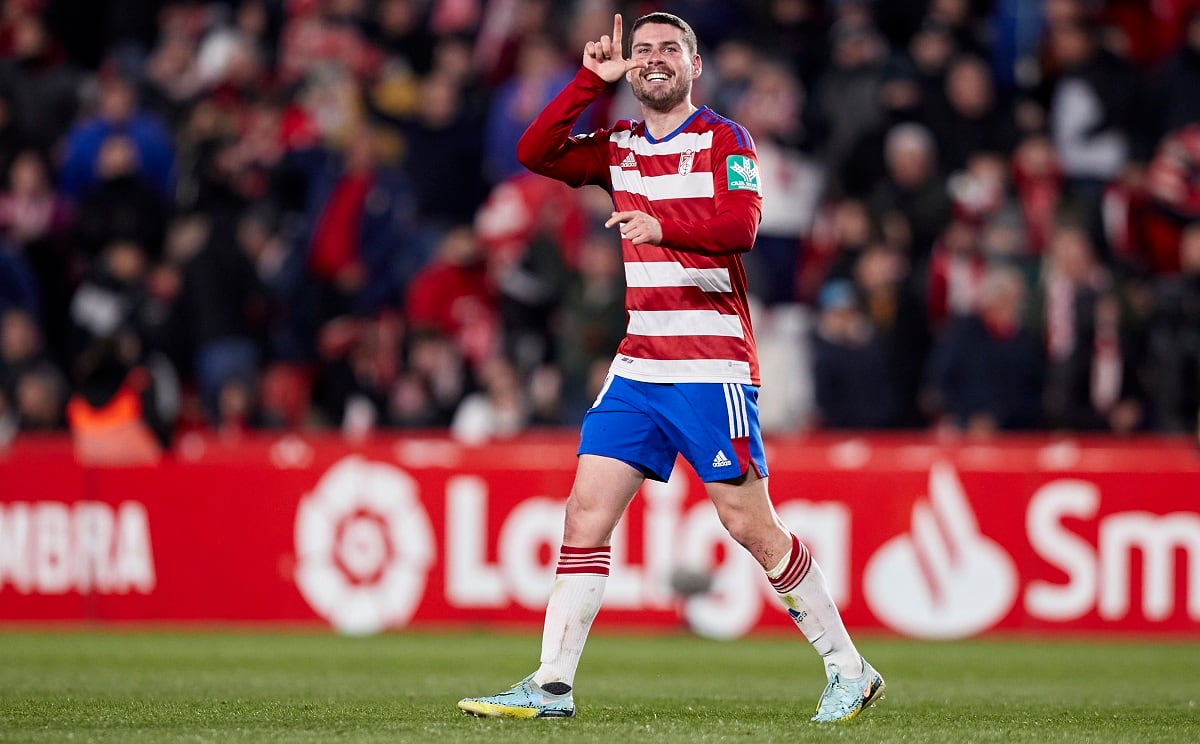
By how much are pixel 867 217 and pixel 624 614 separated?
407cm

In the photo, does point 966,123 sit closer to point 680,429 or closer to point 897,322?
point 897,322

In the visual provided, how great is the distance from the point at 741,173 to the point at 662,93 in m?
0.45

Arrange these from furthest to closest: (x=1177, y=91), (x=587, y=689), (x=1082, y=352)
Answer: (x=1177, y=91), (x=1082, y=352), (x=587, y=689)

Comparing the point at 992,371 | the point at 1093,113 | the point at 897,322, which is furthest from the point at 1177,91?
the point at 992,371

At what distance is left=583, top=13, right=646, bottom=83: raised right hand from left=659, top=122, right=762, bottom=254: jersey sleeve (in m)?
0.43

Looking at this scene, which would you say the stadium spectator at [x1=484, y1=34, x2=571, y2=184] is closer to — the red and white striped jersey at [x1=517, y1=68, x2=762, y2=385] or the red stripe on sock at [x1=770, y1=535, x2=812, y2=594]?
the red and white striped jersey at [x1=517, y1=68, x2=762, y2=385]

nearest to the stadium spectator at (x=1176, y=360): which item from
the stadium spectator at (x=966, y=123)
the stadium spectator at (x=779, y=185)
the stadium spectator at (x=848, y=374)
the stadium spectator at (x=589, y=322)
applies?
the stadium spectator at (x=848, y=374)

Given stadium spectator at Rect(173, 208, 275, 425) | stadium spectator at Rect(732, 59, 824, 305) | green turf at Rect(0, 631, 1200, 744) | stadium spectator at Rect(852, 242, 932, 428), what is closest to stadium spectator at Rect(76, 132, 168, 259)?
stadium spectator at Rect(173, 208, 275, 425)

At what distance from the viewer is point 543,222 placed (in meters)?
15.5

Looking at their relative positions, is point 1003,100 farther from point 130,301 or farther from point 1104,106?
Result: point 130,301

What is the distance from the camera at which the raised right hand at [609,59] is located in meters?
7.10

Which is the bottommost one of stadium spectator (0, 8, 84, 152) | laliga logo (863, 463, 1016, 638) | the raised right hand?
laliga logo (863, 463, 1016, 638)

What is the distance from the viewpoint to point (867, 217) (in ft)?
49.9

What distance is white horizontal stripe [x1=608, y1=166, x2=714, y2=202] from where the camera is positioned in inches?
279
